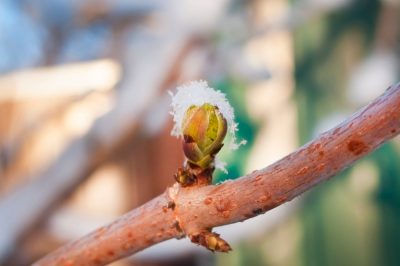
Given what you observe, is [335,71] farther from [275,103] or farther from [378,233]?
[378,233]

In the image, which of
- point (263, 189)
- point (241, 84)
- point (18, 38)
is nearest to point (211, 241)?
point (263, 189)

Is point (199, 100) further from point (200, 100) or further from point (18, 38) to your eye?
point (18, 38)

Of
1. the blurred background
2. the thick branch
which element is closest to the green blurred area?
the blurred background

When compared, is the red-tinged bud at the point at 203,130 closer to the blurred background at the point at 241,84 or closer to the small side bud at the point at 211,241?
the small side bud at the point at 211,241

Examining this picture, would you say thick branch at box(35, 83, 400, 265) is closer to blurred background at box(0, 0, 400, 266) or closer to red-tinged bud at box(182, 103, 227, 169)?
red-tinged bud at box(182, 103, 227, 169)

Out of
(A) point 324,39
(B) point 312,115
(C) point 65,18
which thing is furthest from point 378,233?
(C) point 65,18

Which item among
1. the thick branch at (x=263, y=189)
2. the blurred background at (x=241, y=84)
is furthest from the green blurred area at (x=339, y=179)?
the thick branch at (x=263, y=189)

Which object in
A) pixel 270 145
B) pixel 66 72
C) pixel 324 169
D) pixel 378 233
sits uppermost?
pixel 66 72

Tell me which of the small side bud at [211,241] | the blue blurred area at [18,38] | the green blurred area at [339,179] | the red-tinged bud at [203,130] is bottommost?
the small side bud at [211,241]
